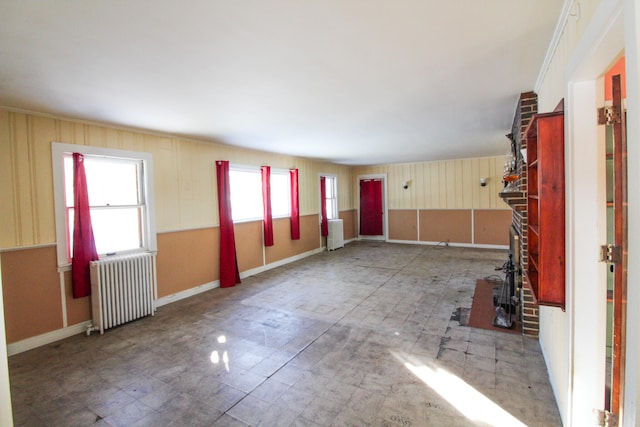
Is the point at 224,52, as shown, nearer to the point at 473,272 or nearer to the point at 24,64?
the point at 24,64

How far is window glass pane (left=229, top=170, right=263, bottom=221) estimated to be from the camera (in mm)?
5539

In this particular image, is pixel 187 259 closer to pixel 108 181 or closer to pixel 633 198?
pixel 108 181

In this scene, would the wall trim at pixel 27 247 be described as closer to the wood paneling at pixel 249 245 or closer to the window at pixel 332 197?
the wood paneling at pixel 249 245

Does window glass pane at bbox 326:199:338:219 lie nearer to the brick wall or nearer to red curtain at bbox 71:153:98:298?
the brick wall

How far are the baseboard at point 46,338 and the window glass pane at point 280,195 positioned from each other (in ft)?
12.1

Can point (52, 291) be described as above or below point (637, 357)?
below

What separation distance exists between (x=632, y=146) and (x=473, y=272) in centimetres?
524

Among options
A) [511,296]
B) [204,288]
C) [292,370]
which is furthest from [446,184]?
[292,370]

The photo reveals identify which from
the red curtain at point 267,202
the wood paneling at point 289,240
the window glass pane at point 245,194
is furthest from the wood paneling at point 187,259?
the wood paneling at point 289,240

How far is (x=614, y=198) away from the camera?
1.44 meters

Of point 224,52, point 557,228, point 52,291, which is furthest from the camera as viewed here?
point 52,291

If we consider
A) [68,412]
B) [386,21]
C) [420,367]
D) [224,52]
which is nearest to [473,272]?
[420,367]

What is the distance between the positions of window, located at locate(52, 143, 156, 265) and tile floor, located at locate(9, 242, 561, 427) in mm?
1051

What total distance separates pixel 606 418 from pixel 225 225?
474 centimetres
